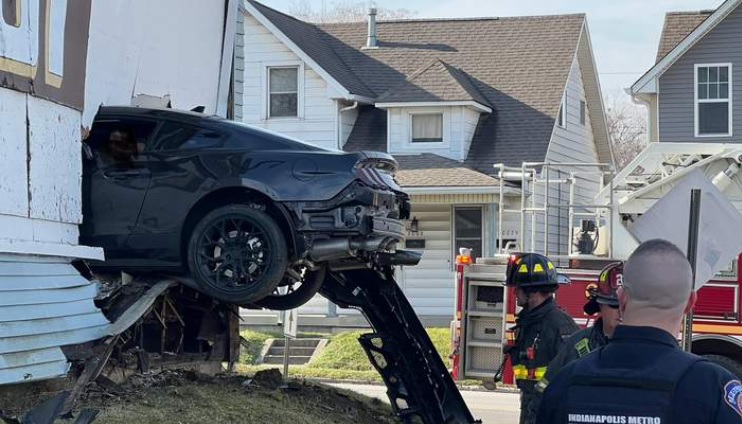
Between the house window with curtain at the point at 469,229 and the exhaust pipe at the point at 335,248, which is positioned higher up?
the house window with curtain at the point at 469,229

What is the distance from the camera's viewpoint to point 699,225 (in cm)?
802

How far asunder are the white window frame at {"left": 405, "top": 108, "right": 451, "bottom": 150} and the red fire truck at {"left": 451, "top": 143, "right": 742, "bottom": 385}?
11332 mm

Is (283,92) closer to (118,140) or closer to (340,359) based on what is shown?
(340,359)

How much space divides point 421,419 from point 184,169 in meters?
3.04

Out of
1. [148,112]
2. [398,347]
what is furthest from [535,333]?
[148,112]

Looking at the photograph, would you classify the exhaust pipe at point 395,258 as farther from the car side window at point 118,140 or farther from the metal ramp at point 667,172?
the metal ramp at point 667,172

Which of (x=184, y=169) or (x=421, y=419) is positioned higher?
(x=184, y=169)

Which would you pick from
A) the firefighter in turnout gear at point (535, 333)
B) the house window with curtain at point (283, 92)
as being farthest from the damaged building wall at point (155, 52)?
the house window with curtain at point (283, 92)

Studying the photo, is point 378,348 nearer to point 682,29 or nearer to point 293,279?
point 293,279

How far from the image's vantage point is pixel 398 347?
10461mm

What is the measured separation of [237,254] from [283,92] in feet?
64.6

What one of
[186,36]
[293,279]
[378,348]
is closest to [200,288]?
[293,279]

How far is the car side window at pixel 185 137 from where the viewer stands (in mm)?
9195

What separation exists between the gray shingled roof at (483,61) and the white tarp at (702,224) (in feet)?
60.1
